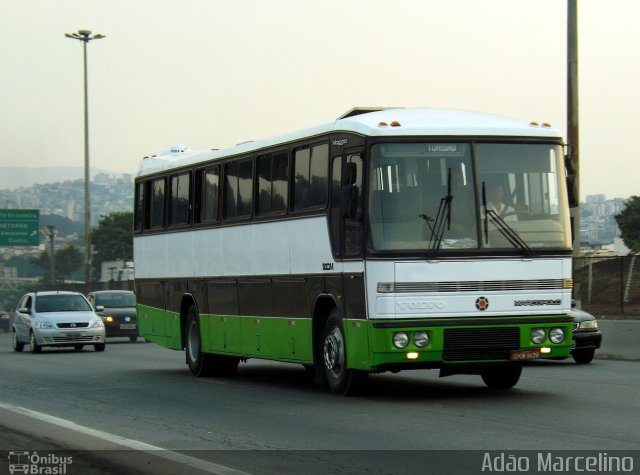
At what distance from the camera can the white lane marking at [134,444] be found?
956 centimetres

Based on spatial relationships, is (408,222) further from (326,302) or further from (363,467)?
(363,467)

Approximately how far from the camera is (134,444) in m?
11.3

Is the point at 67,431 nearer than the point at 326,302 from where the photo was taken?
Yes

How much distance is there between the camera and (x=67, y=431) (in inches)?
490

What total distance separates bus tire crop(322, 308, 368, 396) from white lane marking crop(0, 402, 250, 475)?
11.6 ft

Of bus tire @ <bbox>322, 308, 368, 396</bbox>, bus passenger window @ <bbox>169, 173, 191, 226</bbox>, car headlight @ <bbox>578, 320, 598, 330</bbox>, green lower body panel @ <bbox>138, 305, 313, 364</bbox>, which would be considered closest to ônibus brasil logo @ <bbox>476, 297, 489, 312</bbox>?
bus tire @ <bbox>322, 308, 368, 396</bbox>

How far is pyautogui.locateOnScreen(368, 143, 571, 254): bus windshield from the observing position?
1477 cm

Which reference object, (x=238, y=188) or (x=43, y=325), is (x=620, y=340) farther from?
(x=43, y=325)

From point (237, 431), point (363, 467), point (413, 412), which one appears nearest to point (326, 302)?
point (413, 412)

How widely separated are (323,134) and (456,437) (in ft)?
18.6

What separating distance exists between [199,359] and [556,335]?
7.62 metres

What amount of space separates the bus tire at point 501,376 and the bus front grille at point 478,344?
1.48m

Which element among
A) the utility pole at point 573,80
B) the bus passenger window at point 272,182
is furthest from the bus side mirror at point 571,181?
the utility pole at point 573,80

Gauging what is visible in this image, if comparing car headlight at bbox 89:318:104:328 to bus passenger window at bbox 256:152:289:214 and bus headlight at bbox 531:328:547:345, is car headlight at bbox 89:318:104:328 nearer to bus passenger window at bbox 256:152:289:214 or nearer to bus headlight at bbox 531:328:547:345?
bus passenger window at bbox 256:152:289:214
